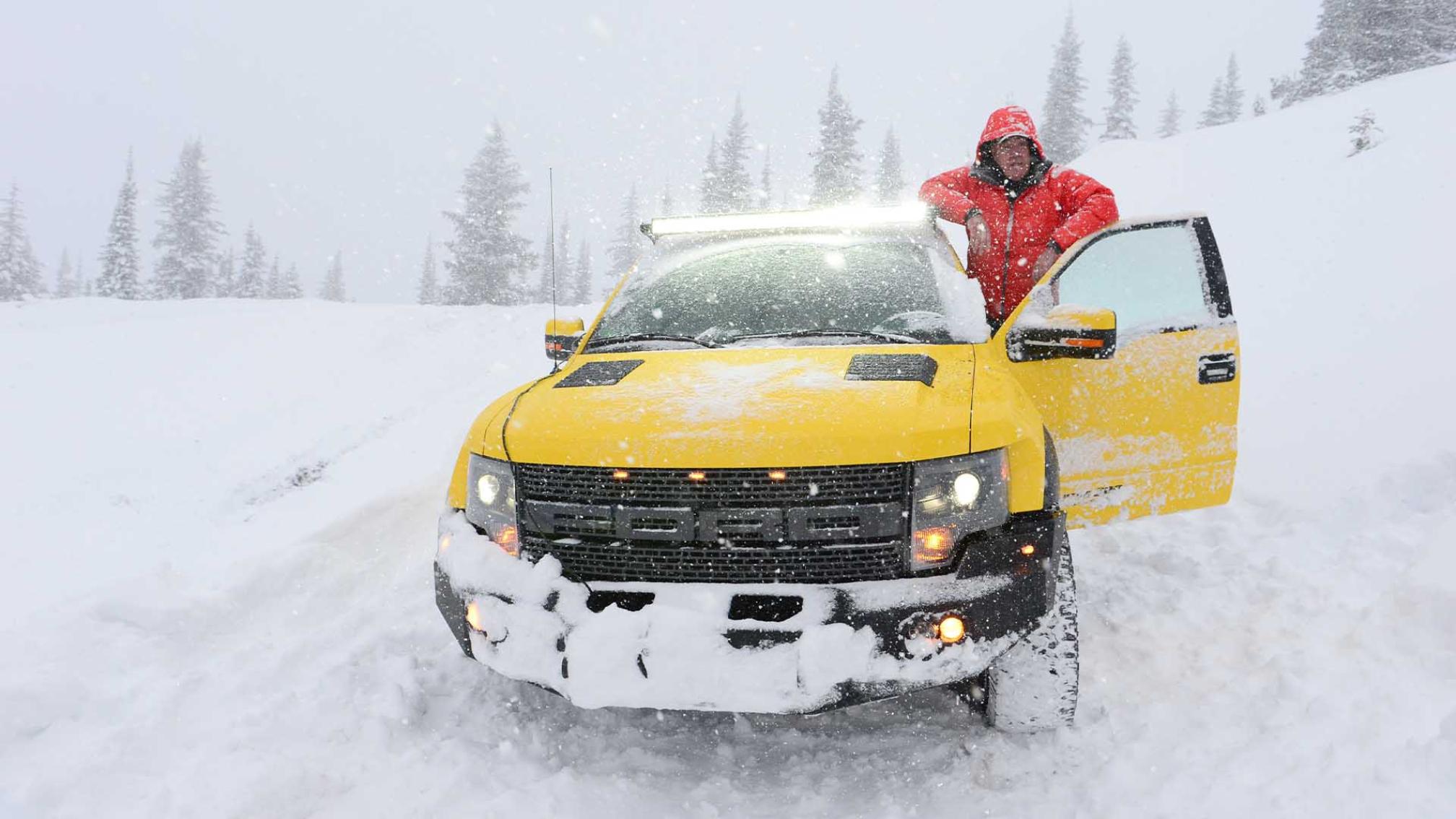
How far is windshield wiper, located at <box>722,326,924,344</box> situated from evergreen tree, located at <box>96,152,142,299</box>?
4648cm

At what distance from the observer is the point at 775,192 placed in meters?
56.7

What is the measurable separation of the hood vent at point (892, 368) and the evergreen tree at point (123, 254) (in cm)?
4713

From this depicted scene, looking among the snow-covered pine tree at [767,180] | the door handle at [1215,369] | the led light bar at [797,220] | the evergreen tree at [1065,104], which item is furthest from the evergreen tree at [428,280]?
the door handle at [1215,369]

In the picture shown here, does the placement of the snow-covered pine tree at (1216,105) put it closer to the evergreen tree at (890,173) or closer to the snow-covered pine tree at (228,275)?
the evergreen tree at (890,173)

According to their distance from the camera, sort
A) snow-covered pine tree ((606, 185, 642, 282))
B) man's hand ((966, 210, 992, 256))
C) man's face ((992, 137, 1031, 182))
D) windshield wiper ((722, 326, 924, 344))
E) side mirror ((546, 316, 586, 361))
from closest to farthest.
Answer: windshield wiper ((722, 326, 924, 344)) → side mirror ((546, 316, 586, 361)) → man's hand ((966, 210, 992, 256)) → man's face ((992, 137, 1031, 182)) → snow-covered pine tree ((606, 185, 642, 282))

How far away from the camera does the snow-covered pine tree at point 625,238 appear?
50406 mm

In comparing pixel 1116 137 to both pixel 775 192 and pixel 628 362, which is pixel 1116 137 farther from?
pixel 628 362

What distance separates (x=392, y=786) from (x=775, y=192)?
56.2m

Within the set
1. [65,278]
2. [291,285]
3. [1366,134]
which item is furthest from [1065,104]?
[65,278]

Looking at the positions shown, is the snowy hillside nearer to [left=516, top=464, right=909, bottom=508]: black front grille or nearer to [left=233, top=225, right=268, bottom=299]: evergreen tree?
[left=516, top=464, right=909, bottom=508]: black front grille

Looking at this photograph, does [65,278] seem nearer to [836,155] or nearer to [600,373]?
[836,155]

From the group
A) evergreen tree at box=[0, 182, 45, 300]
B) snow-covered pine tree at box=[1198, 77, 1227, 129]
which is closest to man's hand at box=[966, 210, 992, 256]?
evergreen tree at box=[0, 182, 45, 300]

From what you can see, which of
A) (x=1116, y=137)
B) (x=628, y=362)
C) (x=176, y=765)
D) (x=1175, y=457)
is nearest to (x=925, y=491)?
(x=628, y=362)

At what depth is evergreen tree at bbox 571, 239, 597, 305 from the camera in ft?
193
